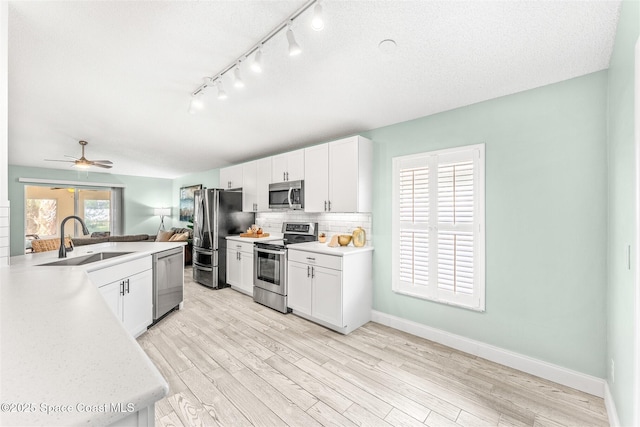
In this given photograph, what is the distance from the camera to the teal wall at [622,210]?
1.36 m

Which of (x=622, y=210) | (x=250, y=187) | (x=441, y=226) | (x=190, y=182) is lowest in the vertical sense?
(x=441, y=226)

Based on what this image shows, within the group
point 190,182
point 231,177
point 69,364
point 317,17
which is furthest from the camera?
point 190,182

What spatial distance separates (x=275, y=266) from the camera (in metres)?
3.77

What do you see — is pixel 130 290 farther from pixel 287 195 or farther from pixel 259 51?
pixel 259 51

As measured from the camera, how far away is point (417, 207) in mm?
3020

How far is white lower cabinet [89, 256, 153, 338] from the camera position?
2.44 metres

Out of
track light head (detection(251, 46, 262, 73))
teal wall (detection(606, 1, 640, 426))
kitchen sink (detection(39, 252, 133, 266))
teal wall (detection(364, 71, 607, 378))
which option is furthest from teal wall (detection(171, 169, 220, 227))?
teal wall (detection(606, 1, 640, 426))

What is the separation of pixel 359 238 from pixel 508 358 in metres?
1.81

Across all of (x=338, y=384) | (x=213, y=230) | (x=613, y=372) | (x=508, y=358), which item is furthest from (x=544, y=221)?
(x=213, y=230)

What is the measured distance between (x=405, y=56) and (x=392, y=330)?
2.73m

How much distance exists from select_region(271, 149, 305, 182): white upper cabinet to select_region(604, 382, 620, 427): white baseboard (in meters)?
3.45

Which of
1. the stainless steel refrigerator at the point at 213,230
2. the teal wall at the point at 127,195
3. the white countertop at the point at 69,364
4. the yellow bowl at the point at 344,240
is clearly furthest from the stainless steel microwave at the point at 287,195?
the teal wall at the point at 127,195

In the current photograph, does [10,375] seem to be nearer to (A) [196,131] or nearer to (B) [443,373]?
(B) [443,373]

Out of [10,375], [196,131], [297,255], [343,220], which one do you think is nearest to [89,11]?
[10,375]
